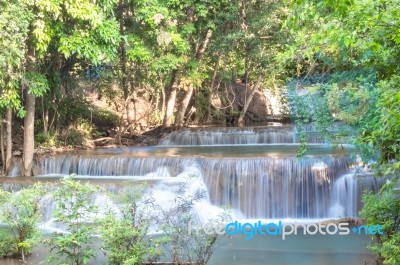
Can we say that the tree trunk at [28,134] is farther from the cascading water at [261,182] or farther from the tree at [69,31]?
the cascading water at [261,182]

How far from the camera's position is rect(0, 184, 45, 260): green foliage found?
764 centimetres

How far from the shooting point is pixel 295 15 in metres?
5.09

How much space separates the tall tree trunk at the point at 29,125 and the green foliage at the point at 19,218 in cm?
537

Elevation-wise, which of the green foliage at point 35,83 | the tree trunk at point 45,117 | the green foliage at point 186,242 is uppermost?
the green foliage at point 35,83

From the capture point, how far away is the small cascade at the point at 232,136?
1688 cm

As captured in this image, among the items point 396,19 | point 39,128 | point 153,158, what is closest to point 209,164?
point 153,158

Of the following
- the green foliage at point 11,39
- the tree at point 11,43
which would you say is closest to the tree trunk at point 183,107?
the tree at point 11,43

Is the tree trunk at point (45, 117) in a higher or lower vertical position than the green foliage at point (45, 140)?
higher

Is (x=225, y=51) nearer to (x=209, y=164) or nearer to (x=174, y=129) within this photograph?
(x=174, y=129)

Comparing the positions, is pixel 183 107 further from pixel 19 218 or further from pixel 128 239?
pixel 128 239

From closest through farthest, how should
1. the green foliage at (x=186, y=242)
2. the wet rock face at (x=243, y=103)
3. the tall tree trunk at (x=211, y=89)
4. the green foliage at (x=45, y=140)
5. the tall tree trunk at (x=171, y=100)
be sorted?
1. the green foliage at (x=186, y=242)
2. the green foliage at (x=45, y=140)
3. the tall tree trunk at (x=171, y=100)
4. the tall tree trunk at (x=211, y=89)
5. the wet rock face at (x=243, y=103)

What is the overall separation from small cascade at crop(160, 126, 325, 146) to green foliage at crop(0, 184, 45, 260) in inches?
379

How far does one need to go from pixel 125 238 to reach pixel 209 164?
5987mm

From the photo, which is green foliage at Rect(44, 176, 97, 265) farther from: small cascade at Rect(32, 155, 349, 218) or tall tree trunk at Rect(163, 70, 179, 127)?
tall tree trunk at Rect(163, 70, 179, 127)
